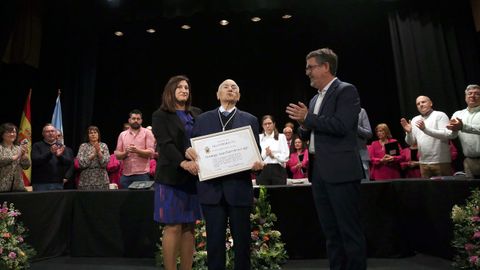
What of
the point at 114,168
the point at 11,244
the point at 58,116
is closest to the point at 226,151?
the point at 11,244

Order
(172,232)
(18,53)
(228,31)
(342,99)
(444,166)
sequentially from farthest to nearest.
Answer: (228,31) → (18,53) → (444,166) → (172,232) → (342,99)

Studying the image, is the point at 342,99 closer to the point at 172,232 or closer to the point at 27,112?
the point at 172,232

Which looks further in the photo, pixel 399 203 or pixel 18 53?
pixel 18 53

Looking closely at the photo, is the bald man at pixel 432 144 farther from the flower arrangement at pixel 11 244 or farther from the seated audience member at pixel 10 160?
the seated audience member at pixel 10 160

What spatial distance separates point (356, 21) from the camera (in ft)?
25.4

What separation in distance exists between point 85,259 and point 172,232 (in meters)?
2.12

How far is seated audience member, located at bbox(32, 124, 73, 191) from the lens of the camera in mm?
4574

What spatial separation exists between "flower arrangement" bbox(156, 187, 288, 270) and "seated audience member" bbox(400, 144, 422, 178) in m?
2.79

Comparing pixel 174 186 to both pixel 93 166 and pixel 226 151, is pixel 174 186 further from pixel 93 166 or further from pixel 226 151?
pixel 93 166

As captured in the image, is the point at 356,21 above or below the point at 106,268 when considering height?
above

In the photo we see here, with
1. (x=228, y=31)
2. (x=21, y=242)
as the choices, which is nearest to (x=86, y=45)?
(x=228, y=31)

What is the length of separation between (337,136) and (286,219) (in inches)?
70.1

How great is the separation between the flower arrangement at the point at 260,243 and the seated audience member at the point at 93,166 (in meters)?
1.62

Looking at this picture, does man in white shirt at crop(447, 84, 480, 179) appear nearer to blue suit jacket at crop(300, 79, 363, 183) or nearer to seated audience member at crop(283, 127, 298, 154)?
blue suit jacket at crop(300, 79, 363, 183)
